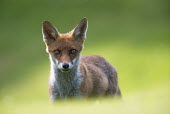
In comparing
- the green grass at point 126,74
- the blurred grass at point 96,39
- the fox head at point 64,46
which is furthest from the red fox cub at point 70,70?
the blurred grass at point 96,39

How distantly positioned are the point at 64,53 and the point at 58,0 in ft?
57.1

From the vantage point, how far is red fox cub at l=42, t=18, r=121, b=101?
12.5 m

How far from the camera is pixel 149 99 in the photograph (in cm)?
962

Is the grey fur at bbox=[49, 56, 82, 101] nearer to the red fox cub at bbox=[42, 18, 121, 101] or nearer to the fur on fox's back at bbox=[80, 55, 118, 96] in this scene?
the red fox cub at bbox=[42, 18, 121, 101]

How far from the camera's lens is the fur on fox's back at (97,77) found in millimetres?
12828

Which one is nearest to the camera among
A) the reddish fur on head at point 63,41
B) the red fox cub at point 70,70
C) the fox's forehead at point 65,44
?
the red fox cub at point 70,70

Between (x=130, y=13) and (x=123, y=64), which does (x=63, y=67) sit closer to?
(x=123, y=64)

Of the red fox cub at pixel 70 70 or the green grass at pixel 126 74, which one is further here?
the green grass at pixel 126 74

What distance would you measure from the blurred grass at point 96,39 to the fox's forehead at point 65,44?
3730 millimetres


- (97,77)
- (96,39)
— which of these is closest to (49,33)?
(97,77)

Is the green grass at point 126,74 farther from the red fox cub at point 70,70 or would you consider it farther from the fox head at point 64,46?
the fox head at point 64,46

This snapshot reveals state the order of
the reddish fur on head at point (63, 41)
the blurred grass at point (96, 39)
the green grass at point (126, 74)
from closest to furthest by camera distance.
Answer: the reddish fur on head at point (63, 41) < the green grass at point (126, 74) < the blurred grass at point (96, 39)

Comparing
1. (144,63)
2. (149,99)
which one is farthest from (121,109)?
(144,63)

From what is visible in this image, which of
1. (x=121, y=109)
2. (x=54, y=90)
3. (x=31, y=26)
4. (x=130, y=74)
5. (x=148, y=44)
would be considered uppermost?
(x=31, y=26)
